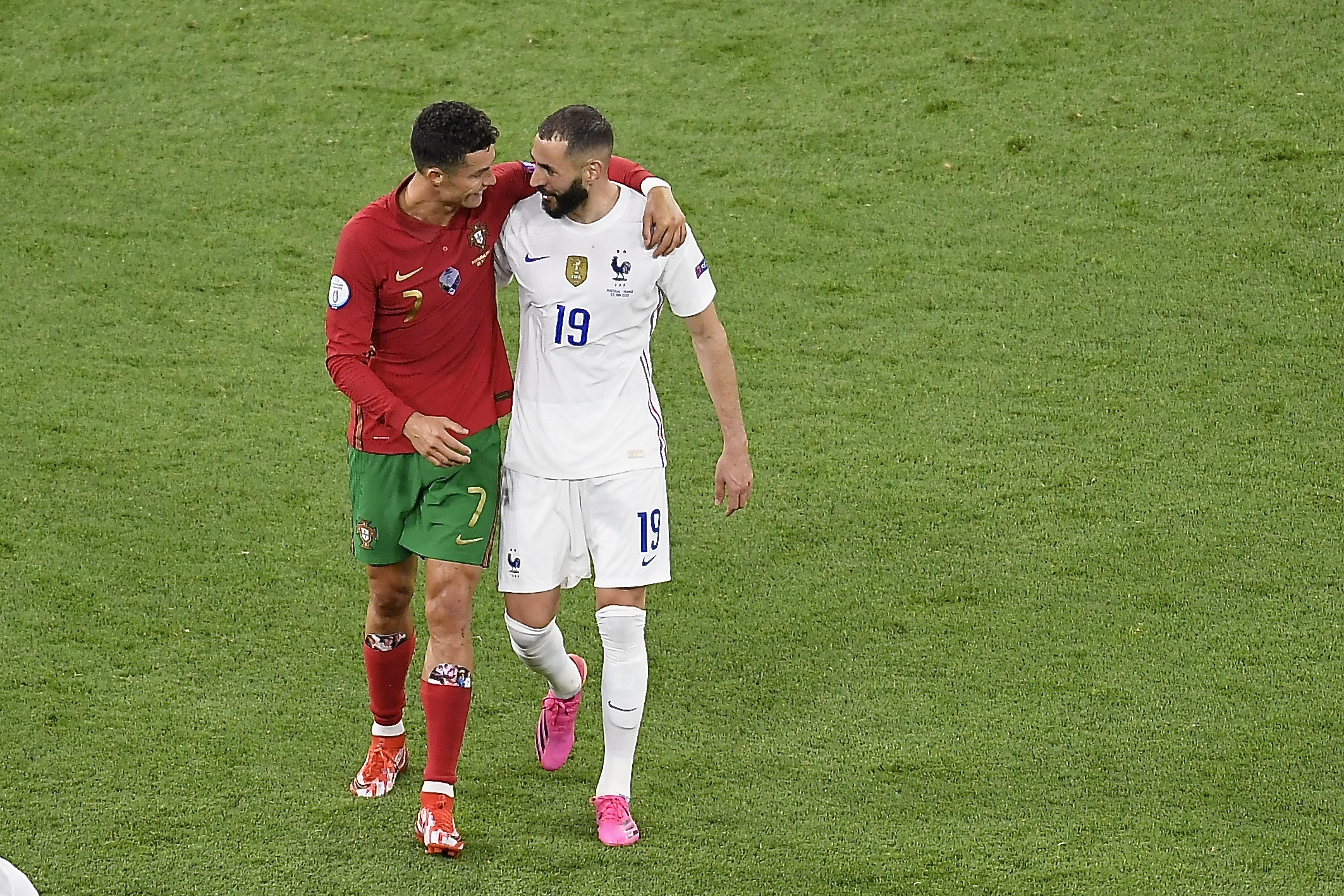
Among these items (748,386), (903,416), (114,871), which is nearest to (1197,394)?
(903,416)

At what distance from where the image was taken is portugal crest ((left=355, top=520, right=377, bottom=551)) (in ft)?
12.6

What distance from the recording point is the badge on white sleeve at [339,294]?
3.57 meters

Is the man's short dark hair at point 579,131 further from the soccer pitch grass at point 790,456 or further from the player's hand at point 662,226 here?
the soccer pitch grass at point 790,456

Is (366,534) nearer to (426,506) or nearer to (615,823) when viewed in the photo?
(426,506)

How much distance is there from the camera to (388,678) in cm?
400

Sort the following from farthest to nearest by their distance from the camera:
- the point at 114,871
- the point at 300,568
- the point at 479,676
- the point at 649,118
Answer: the point at 649,118 → the point at 300,568 → the point at 479,676 → the point at 114,871

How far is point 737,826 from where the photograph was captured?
12.9ft

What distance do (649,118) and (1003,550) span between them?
10.9 feet

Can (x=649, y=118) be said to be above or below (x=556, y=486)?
below

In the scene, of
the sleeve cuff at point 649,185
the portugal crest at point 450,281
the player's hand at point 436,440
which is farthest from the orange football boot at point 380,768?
the sleeve cuff at point 649,185

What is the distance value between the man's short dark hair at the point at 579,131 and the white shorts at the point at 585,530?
29.7 inches

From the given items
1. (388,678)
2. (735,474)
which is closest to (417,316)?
(735,474)

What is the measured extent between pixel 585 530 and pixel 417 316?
64 centimetres

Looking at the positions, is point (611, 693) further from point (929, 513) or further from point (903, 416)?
point (903, 416)
